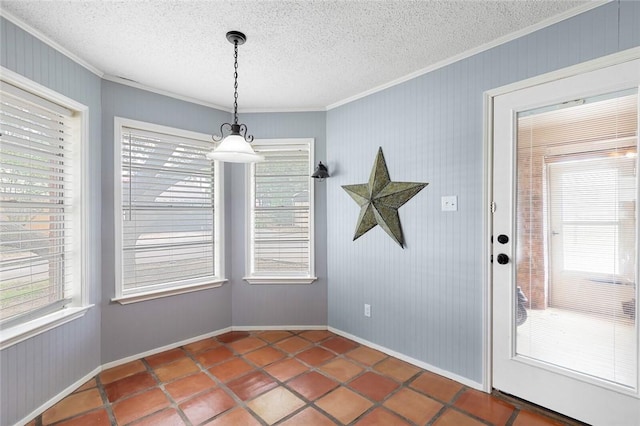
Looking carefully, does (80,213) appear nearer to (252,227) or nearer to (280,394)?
(252,227)

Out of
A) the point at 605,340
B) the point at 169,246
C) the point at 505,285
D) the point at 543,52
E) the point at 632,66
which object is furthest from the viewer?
the point at 169,246

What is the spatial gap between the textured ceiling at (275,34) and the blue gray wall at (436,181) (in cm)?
17

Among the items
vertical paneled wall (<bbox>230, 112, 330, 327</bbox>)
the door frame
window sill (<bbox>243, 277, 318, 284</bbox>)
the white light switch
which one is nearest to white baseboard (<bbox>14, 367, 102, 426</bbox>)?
vertical paneled wall (<bbox>230, 112, 330, 327</bbox>)

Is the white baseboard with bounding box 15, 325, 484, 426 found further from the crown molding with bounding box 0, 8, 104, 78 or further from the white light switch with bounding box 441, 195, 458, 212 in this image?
the crown molding with bounding box 0, 8, 104, 78

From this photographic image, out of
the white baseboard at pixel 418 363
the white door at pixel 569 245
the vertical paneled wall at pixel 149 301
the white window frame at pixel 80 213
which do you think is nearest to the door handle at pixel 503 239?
the white door at pixel 569 245

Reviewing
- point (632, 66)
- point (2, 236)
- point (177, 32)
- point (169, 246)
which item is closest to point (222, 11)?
point (177, 32)

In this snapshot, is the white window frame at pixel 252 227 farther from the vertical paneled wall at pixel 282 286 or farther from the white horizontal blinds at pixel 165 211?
the white horizontal blinds at pixel 165 211

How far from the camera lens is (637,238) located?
1644 millimetres

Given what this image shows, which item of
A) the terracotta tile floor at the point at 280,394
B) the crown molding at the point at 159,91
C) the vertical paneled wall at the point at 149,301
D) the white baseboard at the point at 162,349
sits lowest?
the terracotta tile floor at the point at 280,394

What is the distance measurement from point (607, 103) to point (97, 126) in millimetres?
3549

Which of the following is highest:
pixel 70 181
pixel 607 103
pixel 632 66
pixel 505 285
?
pixel 632 66

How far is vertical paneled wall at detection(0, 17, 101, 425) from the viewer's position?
1.78 m

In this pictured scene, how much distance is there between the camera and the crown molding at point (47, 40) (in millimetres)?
1769

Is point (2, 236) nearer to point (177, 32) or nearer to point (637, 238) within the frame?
point (177, 32)
